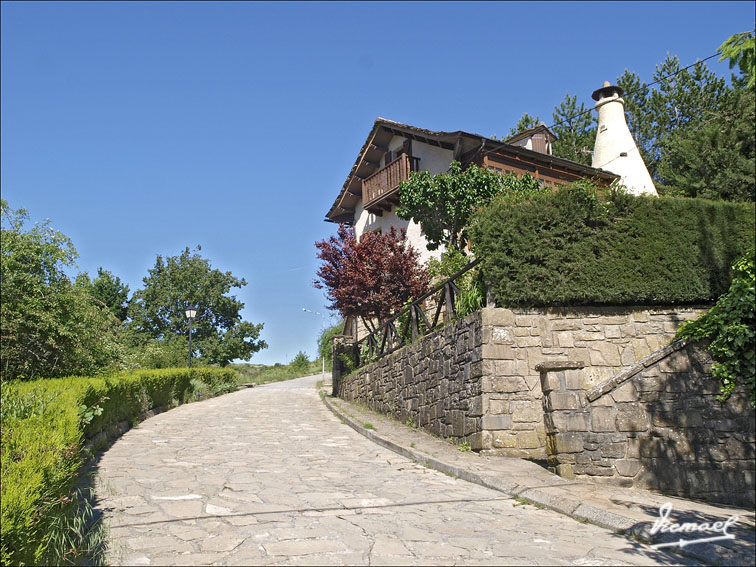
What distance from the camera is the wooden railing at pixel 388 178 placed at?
2075 centimetres

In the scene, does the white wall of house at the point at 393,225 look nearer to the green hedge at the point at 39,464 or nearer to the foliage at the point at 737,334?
the foliage at the point at 737,334

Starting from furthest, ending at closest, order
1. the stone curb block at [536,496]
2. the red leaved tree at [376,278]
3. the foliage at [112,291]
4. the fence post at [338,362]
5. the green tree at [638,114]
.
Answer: the foliage at [112,291] → the green tree at [638,114] → the fence post at [338,362] → the red leaved tree at [376,278] → the stone curb block at [536,496]

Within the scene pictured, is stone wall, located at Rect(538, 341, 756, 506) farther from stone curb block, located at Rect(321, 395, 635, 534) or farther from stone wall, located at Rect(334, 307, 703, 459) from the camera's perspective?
stone wall, located at Rect(334, 307, 703, 459)

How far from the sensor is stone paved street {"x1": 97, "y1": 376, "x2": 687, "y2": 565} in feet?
13.4

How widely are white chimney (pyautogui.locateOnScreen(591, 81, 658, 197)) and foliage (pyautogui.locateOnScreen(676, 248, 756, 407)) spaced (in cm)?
1574

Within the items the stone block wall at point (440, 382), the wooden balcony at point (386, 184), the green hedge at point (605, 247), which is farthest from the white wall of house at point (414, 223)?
the green hedge at point (605, 247)

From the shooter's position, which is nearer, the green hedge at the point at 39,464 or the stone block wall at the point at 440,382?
the green hedge at the point at 39,464

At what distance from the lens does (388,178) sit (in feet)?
71.4

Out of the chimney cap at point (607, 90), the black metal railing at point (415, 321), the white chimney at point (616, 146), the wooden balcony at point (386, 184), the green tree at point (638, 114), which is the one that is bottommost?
the black metal railing at point (415, 321)

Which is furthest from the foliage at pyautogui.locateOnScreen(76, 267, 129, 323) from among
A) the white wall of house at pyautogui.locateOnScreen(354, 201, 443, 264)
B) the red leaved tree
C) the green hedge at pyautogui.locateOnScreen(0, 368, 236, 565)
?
the green hedge at pyautogui.locateOnScreen(0, 368, 236, 565)
